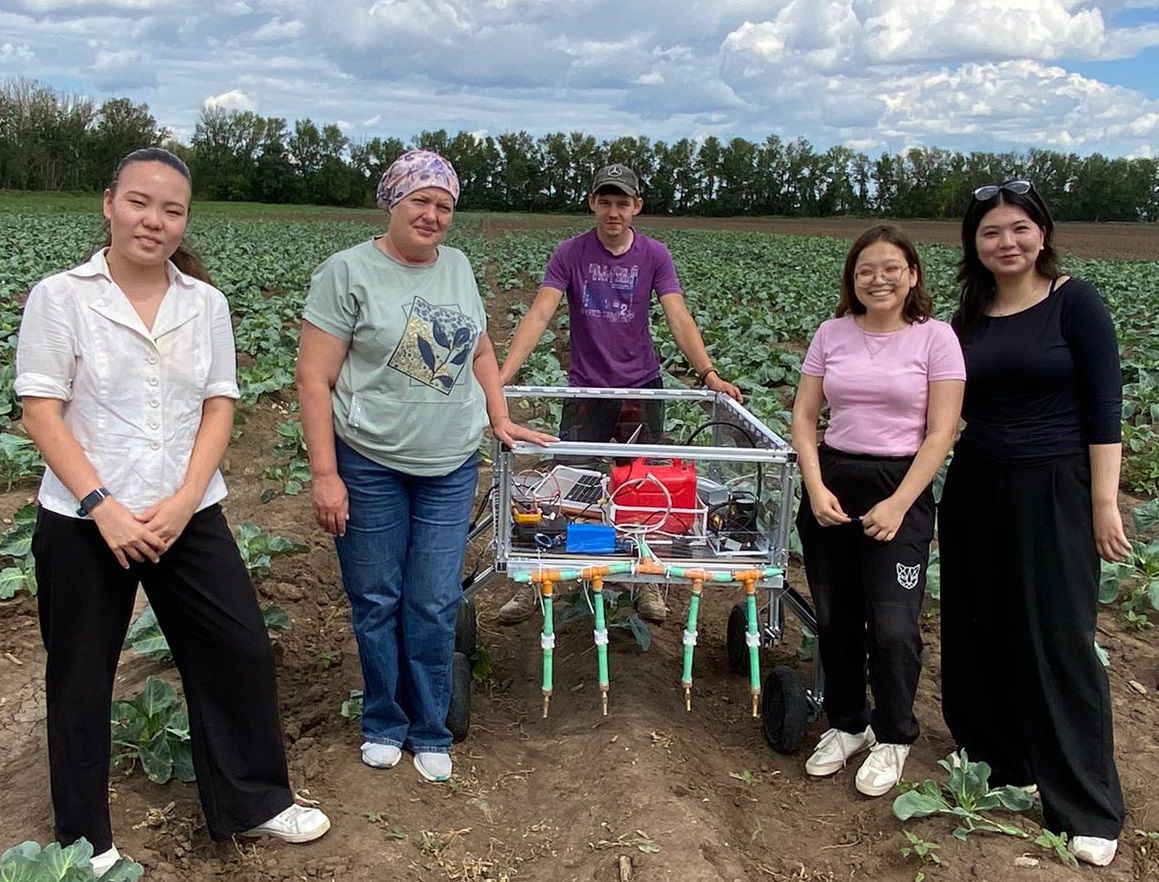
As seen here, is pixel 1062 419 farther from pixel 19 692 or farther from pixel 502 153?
pixel 502 153

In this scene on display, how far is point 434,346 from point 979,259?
6.04 ft

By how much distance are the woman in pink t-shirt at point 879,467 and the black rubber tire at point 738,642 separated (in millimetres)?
942

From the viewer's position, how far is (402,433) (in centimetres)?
344

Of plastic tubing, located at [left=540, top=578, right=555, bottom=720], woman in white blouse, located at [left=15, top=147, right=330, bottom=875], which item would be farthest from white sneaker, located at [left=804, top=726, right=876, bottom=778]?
woman in white blouse, located at [left=15, top=147, right=330, bottom=875]

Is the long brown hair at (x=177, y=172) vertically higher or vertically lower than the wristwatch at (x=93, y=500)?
higher

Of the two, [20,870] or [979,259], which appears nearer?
[20,870]

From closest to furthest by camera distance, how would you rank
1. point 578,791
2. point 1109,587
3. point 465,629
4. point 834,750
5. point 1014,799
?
point 1014,799 < point 578,791 < point 834,750 < point 465,629 < point 1109,587

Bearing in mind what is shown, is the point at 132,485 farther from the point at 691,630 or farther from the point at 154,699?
the point at 691,630

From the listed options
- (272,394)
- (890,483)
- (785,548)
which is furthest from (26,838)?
(272,394)

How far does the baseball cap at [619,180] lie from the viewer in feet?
14.9

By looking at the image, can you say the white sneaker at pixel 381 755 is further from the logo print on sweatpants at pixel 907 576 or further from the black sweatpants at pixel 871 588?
the logo print on sweatpants at pixel 907 576

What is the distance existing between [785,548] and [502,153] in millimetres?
94029

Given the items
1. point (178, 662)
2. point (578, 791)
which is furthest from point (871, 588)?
point (178, 662)

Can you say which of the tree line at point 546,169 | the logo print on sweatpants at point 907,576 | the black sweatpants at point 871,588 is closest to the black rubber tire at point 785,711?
the black sweatpants at point 871,588
